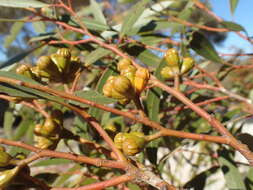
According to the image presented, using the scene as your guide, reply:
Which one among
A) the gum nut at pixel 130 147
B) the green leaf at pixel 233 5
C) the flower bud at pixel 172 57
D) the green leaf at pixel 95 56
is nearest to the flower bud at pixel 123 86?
the gum nut at pixel 130 147

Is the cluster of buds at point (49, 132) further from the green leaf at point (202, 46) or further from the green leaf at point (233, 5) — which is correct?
the green leaf at point (233, 5)

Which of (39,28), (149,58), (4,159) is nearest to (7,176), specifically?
(4,159)

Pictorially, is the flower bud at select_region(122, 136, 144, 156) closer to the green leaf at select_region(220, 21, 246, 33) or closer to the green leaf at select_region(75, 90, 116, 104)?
the green leaf at select_region(75, 90, 116, 104)

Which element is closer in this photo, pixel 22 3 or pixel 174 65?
pixel 174 65

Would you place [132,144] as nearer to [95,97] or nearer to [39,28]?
[95,97]

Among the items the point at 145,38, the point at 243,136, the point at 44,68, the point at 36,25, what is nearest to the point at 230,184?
the point at 243,136

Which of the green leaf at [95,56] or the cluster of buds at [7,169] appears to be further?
the green leaf at [95,56]
